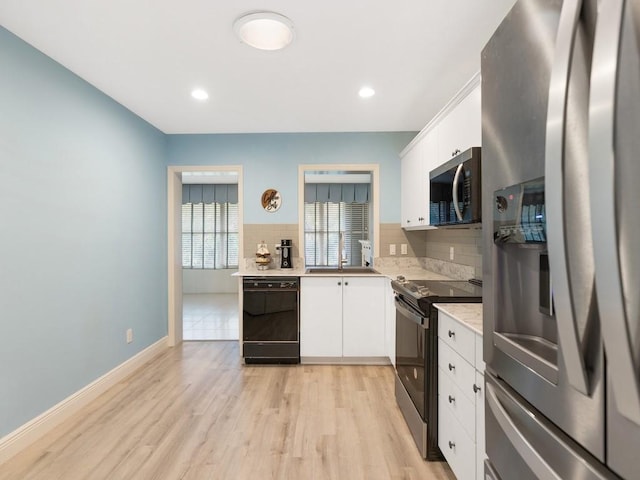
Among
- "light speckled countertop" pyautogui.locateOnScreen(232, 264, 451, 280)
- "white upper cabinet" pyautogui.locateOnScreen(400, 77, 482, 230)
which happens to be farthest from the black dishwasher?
"white upper cabinet" pyautogui.locateOnScreen(400, 77, 482, 230)

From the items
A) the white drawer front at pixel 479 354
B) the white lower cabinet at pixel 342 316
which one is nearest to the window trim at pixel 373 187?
the white lower cabinet at pixel 342 316

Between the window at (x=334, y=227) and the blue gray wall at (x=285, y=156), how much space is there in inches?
141

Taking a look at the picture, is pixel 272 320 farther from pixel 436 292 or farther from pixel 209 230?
pixel 209 230

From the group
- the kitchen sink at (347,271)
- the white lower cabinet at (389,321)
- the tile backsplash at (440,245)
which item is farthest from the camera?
the kitchen sink at (347,271)

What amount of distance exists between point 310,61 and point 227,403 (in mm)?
2702

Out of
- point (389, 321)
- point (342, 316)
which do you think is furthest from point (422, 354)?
point (342, 316)

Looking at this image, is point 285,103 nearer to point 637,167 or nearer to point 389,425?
A: point 389,425

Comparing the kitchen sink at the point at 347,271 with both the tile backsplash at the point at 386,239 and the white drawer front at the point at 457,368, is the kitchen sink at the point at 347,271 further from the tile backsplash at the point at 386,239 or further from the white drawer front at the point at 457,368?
the white drawer front at the point at 457,368

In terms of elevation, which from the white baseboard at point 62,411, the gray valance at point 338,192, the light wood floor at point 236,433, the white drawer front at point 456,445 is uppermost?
the gray valance at point 338,192

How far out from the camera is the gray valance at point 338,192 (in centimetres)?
755

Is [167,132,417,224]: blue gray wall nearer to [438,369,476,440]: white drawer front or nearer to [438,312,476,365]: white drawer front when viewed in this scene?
[438,312,476,365]: white drawer front

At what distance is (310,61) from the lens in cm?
244

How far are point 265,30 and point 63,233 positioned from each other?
2047mm

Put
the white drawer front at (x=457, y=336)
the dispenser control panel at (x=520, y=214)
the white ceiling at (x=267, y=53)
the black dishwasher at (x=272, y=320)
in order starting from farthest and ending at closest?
1. the black dishwasher at (x=272, y=320)
2. the white ceiling at (x=267, y=53)
3. the white drawer front at (x=457, y=336)
4. the dispenser control panel at (x=520, y=214)
